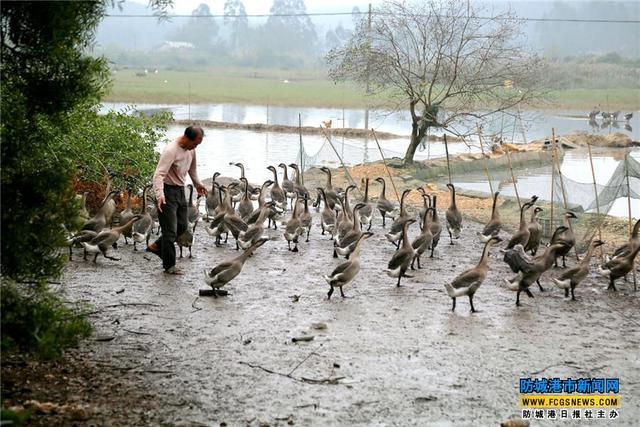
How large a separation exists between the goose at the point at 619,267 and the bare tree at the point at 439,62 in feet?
45.0

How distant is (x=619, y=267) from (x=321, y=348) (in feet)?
17.7

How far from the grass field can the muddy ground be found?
1560 inches

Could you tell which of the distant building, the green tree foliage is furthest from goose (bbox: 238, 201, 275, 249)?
the distant building

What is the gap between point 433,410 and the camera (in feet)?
24.4

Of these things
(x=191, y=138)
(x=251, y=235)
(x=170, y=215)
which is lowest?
(x=251, y=235)

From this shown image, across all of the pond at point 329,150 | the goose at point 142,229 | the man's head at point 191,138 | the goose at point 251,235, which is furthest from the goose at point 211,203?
the man's head at point 191,138

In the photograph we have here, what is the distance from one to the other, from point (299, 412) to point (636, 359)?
4.12 metres

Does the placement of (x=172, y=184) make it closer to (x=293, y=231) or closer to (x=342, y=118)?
(x=293, y=231)

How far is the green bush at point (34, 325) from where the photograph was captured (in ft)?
20.5

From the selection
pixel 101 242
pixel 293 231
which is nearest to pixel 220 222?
pixel 293 231

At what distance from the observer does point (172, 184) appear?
11617 millimetres

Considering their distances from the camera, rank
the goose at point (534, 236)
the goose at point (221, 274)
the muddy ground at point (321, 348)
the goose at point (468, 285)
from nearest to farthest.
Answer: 1. the muddy ground at point (321, 348)
2. the goose at point (468, 285)
3. the goose at point (221, 274)
4. the goose at point (534, 236)

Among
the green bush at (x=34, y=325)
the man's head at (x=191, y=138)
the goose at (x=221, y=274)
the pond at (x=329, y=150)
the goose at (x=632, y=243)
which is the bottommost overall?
the pond at (x=329, y=150)

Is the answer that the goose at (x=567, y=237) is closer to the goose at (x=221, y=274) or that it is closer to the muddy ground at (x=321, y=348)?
the muddy ground at (x=321, y=348)
